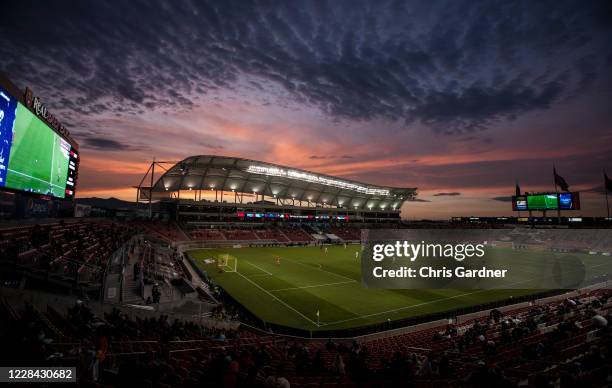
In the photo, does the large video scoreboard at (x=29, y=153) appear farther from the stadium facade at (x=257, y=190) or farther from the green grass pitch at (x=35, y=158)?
the stadium facade at (x=257, y=190)

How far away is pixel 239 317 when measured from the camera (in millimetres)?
22844

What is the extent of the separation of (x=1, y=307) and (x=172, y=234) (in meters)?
56.4

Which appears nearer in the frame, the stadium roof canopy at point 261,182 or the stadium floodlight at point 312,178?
the stadium roof canopy at point 261,182

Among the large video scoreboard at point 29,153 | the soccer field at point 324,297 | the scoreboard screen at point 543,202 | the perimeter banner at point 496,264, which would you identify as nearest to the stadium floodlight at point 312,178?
the perimeter banner at point 496,264

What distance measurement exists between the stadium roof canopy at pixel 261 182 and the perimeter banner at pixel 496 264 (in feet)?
100

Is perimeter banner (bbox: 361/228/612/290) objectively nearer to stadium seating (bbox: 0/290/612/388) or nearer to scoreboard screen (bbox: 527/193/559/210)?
scoreboard screen (bbox: 527/193/559/210)

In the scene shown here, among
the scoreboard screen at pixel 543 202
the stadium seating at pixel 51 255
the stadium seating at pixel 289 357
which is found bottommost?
the stadium seating at pixel 289 357

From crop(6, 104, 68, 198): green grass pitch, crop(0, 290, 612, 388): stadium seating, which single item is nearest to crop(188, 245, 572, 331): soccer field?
crop(0, 290, 612, 388): stadium seating

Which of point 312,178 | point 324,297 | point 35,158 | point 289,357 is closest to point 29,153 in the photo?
point 35,158

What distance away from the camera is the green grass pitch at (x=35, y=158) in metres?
16.3

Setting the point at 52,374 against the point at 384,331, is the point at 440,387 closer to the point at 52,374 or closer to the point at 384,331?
the point at 52,374

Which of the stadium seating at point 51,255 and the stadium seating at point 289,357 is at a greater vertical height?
the stadium seating at point 51,255

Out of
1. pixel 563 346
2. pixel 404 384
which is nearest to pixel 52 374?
pixel 404 384

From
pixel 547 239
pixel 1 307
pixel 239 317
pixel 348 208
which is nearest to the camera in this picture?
pixel 1 307
